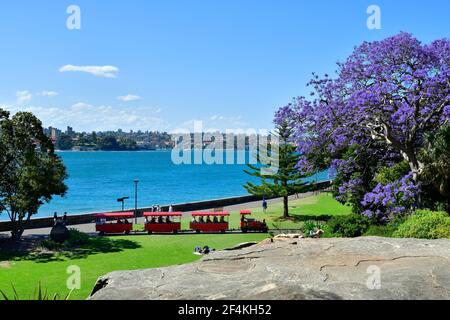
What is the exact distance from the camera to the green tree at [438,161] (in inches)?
766

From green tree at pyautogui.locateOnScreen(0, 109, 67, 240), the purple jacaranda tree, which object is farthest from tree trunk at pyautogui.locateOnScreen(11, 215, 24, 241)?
the purple jacaranda tree

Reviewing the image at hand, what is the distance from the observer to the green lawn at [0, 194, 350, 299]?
57.9 feet

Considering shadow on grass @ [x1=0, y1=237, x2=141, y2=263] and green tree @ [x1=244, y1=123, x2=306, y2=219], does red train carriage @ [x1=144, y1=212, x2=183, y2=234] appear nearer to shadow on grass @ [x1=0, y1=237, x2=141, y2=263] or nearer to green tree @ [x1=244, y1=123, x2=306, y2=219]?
shadow on grass @ [x1=0, y1=237, x2=141, y2=263]

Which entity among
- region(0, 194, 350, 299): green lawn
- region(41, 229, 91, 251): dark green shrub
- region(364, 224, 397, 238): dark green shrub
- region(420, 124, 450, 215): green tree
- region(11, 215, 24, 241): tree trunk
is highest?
region(420, 124, 450, 215): green tree

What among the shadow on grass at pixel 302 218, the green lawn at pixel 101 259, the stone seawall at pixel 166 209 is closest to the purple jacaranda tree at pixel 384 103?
the green lawn at pixel 101 259

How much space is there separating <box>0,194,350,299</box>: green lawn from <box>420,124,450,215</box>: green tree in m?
11.1

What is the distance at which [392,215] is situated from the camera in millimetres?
22578

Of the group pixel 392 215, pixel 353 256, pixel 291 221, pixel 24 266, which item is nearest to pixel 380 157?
pixel 392 215

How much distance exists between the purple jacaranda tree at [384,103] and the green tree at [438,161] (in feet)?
1.49

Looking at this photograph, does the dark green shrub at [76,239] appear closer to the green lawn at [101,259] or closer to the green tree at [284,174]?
the green lawn at [101,259]

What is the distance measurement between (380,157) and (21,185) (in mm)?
20162

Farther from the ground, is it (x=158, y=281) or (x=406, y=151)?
(x=406, y=151)
